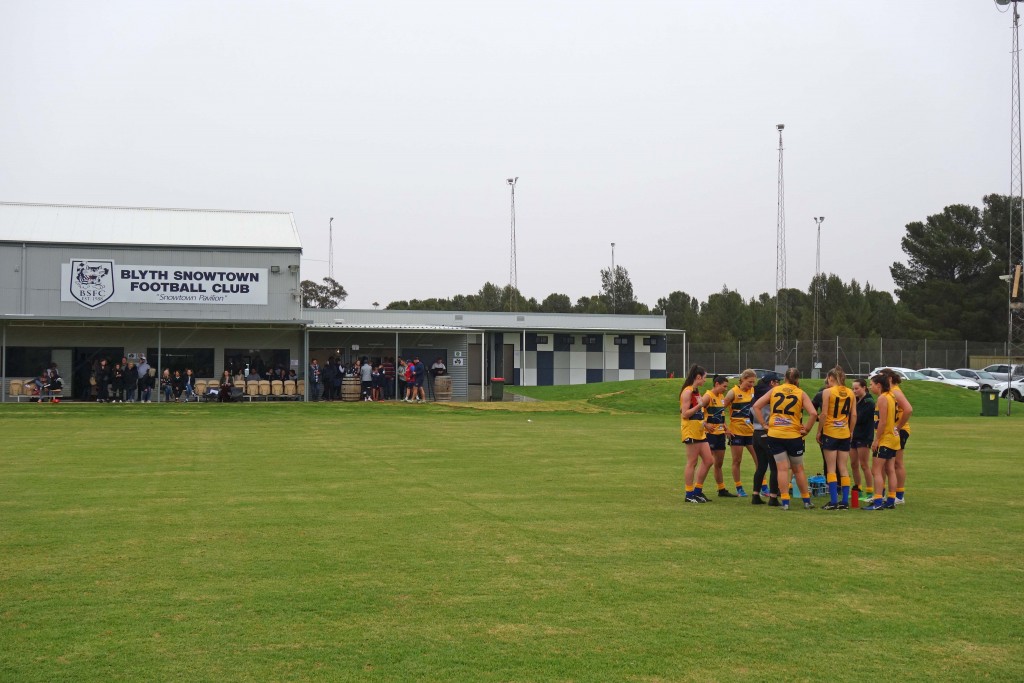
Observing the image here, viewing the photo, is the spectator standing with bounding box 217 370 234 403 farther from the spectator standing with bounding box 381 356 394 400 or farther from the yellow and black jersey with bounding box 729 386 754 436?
the yellow and black jersey with bounding box 729 386 754 436

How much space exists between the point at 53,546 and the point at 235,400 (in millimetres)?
33253

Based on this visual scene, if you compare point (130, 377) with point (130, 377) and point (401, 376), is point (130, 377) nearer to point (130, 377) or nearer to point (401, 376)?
point (130, 377)

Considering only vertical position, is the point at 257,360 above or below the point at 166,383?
above

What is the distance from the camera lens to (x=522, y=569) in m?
8.91

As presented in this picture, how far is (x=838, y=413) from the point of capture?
507 inches

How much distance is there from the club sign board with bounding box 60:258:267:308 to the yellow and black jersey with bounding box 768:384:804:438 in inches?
1322

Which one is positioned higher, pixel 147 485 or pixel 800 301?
pixel 800 301

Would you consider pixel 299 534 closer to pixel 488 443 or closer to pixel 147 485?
pixel 147 485

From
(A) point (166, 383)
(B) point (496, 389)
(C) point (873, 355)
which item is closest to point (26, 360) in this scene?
(A) point (166, 383)

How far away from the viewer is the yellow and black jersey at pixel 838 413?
12.8 metres

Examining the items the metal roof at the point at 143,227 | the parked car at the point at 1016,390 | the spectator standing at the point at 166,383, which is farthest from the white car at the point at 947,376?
the spectator standing at the point at 166,383

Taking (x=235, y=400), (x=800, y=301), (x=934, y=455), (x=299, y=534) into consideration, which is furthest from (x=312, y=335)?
(x=800, y=301)

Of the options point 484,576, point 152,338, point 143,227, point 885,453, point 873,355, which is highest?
point 143,227

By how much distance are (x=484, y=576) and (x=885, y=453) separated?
6614 millimetres
